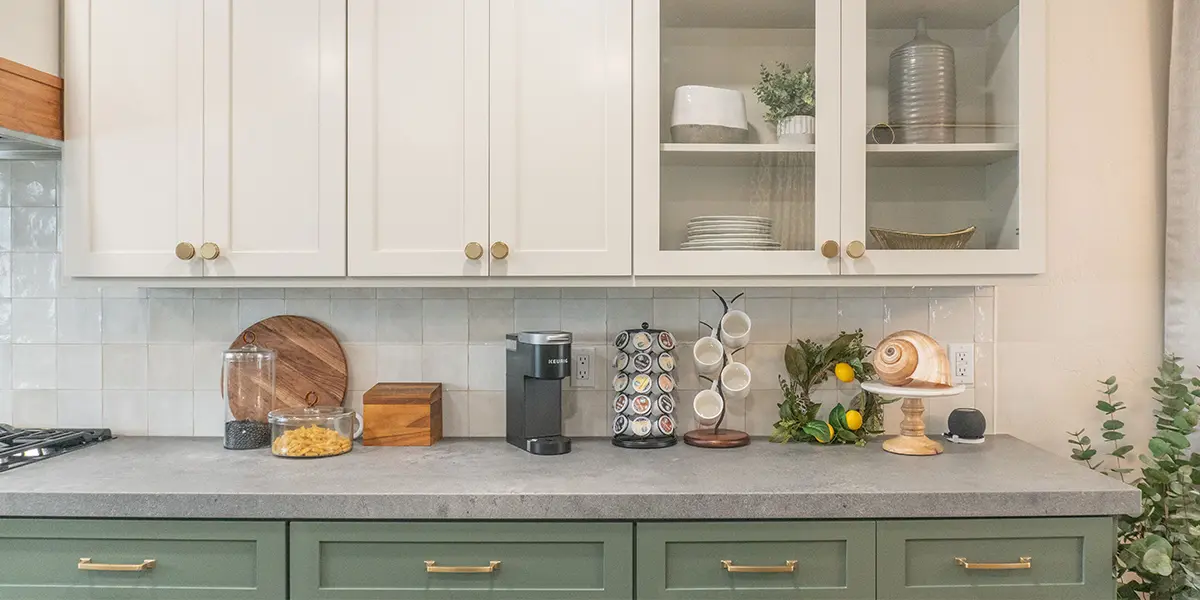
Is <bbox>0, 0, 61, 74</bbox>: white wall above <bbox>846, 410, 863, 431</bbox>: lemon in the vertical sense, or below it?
above

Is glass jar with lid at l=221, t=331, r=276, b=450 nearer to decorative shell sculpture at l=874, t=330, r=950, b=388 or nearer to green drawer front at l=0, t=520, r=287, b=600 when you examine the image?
green drawer front at l=0, t=520, r=287, b=600

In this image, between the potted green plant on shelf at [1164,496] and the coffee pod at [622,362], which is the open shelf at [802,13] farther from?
the potted green plant on shelf at [1164,496]

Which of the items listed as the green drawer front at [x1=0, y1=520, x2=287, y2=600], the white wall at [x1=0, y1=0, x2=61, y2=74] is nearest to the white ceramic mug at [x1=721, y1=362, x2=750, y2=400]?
the green drawer front at [x1=0, y1=520, x2=287, y2=600]

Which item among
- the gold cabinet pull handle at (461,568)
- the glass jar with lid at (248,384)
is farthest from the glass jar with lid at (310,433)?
the gold cabinet pull handle at (461,568)

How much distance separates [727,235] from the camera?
1.82 meters

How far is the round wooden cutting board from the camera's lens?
2127 mm

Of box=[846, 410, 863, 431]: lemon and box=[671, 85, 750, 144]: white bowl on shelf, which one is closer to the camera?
box=[671, 85, 750, 144]: white bowl on shelf

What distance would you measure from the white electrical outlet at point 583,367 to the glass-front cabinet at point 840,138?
43cm

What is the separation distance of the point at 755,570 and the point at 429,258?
3.31ft

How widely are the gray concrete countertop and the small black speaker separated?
0.62 feet

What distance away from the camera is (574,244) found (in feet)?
5.92

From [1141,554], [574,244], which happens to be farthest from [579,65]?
[1141,554]

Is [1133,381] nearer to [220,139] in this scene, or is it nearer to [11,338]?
[220,139]

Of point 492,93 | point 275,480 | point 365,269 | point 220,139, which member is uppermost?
point 492,93
